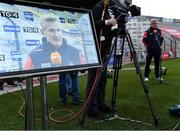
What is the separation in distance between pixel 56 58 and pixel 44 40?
0.18 metres

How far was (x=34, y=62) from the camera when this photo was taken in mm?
2980

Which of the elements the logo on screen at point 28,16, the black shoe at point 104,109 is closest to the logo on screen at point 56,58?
the logo on screen at point 28,16

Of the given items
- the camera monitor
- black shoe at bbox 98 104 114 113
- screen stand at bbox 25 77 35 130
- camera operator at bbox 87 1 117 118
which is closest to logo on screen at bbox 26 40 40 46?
the camera monitor

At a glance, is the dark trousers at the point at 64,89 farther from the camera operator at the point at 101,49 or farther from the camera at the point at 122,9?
the camera at the point at 122,9

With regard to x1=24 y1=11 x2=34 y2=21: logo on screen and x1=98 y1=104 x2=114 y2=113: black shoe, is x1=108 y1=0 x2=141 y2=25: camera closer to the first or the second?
x1=98 y1=104 x2=114 y2=113: black shoe

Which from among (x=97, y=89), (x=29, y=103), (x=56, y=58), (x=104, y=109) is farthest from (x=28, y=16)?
(x=104, y=109)

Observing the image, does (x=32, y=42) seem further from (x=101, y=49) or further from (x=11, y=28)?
(x=101, y=49)

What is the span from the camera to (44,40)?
311 centimetres

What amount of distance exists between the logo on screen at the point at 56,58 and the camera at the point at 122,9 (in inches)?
62.6

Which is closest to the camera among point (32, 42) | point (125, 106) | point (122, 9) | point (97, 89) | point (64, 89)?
point (32, 42)

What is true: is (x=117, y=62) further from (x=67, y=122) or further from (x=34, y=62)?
(x=34, y=62)

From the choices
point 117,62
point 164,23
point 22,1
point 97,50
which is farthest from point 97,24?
point 164,23

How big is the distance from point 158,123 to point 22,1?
2.68 m

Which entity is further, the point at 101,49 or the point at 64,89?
the point at 64,89
